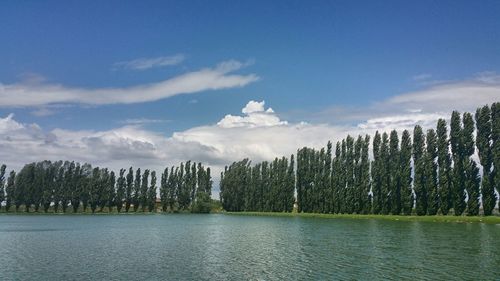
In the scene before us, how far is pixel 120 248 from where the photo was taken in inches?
1649

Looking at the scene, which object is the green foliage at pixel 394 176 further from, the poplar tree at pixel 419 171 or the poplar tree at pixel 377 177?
the poplar tree at pixel 419 171

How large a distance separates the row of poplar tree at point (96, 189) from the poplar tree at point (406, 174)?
83284mm

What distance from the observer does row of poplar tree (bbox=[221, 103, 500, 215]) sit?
273ft

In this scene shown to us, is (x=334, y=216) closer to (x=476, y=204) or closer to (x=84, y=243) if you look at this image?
(x=476, y=204)

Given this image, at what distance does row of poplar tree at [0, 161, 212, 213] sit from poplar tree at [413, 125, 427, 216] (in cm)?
8668

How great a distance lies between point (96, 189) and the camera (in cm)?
16038

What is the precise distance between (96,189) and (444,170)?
119 m

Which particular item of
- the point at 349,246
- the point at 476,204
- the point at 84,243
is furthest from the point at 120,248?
the point at 476,204

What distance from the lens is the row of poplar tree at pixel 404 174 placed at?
83125mm

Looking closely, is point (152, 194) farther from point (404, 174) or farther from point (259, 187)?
point (404, 174)

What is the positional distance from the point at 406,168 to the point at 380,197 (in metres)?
9.21

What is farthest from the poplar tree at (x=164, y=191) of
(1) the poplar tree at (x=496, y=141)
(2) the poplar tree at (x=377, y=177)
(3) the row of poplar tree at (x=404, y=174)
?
(1) the poplar tree at (x=496, y=141)

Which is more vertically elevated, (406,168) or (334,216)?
(406,168)

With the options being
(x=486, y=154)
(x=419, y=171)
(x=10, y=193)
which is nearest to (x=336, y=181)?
(x=419, y=171)
